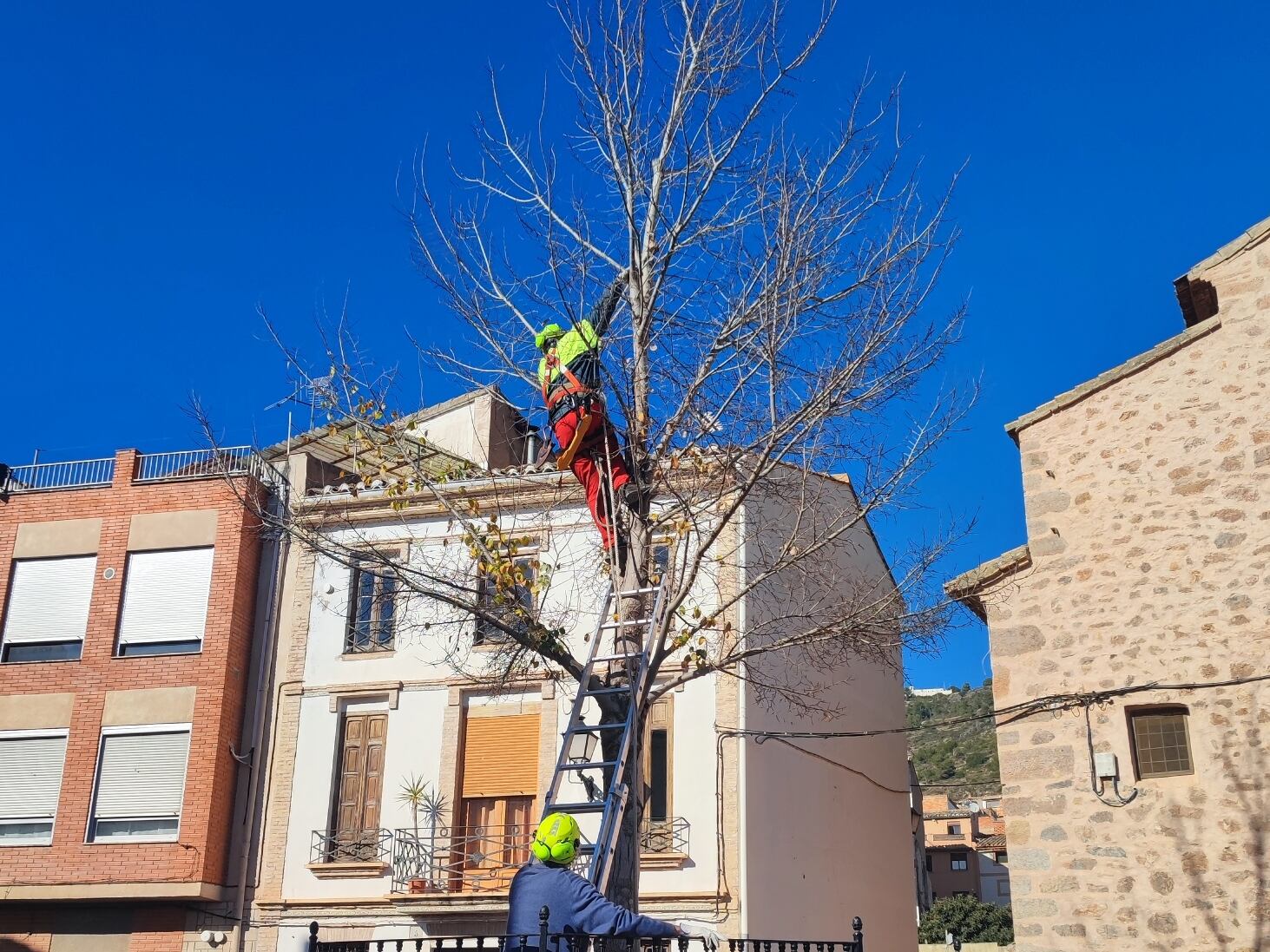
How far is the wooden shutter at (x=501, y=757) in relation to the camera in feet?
58.9

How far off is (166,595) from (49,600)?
1941mm

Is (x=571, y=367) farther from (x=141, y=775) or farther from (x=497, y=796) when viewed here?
(x=141, y=775)

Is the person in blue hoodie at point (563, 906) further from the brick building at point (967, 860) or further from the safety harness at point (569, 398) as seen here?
the brick building at point (967, 860)

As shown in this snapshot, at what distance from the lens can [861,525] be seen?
20.4 metres

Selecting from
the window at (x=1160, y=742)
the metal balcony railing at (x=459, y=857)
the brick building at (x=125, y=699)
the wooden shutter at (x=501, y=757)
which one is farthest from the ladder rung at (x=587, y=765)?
the brick building at (x=125, y=699)

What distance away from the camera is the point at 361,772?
18547 millimetres

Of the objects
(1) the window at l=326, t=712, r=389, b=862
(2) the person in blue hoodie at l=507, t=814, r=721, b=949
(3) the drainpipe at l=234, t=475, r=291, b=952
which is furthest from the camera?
(3) the drainpipe at l=234, t=475, r=291, b=952

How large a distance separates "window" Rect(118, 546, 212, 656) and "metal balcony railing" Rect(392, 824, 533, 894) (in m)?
4.58

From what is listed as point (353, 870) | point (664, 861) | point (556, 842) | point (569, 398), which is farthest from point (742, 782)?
point (556, 842)

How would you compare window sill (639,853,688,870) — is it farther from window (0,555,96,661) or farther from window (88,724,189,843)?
window (0,555,96,661)

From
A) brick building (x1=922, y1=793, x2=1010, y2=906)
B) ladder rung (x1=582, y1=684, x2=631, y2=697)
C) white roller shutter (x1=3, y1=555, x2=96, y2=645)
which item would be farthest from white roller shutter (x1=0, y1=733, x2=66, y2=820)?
brick building (x1=922, y1=793, x2=1010, y2=906)

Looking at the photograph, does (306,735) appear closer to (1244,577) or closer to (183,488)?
Answer: (183,488)

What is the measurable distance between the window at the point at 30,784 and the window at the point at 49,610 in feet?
4.06

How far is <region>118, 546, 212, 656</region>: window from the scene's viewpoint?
19.9 m
